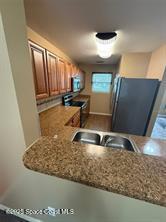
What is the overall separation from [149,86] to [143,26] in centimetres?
108

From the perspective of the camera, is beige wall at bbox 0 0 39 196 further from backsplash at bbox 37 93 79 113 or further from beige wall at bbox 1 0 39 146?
backsplash at bbox 37 93 79 113

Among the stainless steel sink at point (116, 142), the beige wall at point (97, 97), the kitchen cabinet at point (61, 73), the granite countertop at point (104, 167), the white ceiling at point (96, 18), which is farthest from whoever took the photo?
the beige wall at point (97, 97)

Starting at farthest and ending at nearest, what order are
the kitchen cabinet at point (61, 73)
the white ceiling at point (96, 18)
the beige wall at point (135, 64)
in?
the beige wall at point (135, 64) < the kitchen cabinet at point (61, 73) < the white ceiling at point (96, 18)

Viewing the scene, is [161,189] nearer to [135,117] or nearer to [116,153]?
[116,153]

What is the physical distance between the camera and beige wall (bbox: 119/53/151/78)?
2.89 meters

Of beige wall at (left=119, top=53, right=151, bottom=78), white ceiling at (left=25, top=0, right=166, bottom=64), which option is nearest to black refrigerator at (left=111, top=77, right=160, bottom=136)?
white ceiling at (left=25, top=0, right=166, bottom=64)

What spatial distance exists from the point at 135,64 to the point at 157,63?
627mm

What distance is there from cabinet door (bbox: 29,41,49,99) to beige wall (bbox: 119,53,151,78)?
2231 millimetres

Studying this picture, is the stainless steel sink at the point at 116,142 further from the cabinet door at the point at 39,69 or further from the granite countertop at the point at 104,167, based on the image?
the cabinet door at the point at 39,69

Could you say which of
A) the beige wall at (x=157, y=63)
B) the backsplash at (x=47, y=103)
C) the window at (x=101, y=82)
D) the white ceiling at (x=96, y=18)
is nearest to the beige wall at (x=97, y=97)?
the window at (x=101, y=82)

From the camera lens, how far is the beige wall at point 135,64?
2.89 m

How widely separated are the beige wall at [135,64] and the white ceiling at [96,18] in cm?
94

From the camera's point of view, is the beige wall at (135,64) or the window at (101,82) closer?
the beige wall at (135,64)

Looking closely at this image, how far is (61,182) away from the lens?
55cm
